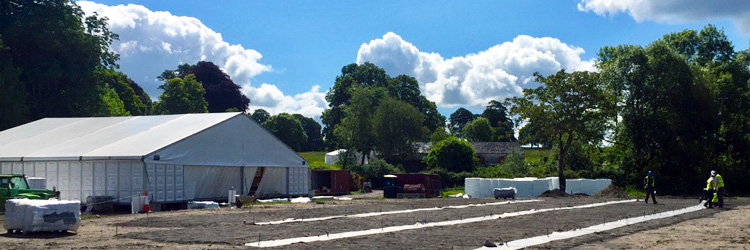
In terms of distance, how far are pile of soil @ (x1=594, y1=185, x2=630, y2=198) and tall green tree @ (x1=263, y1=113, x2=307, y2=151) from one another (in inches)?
2747

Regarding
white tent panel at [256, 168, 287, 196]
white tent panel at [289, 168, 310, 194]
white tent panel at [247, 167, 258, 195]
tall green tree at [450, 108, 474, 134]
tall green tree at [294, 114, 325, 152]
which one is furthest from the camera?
tall green tree at [450, 108, 474, 134]

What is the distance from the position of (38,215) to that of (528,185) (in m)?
31.4

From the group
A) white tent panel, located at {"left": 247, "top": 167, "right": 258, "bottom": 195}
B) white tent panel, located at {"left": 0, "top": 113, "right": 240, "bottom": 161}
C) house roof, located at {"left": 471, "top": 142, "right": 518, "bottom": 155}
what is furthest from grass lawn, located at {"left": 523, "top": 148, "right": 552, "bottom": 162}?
white tent panel, located at {"left": 0, "top": 113, "right": 240, "bottom": 161}

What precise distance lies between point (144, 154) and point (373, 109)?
45032mm

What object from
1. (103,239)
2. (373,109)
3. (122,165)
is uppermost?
(373,109)

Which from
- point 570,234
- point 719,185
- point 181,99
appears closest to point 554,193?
point 719,185

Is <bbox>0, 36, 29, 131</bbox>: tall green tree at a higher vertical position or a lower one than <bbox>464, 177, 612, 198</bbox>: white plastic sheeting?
higher

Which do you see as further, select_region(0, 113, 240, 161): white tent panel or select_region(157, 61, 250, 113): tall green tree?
select_region(157, 61, 250, 113): tall green tree

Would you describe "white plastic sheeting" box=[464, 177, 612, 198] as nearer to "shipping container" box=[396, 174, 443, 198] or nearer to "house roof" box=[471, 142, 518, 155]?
"shipping container" box=[396, 174, 443, 198]

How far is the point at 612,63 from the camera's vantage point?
5131 centimetres

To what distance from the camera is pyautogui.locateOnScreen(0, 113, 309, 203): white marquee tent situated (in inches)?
1227

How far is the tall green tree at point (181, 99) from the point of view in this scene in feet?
253

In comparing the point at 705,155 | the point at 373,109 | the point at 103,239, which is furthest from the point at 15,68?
the point at 705,155

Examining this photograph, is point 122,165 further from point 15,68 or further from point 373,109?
point 373,109
